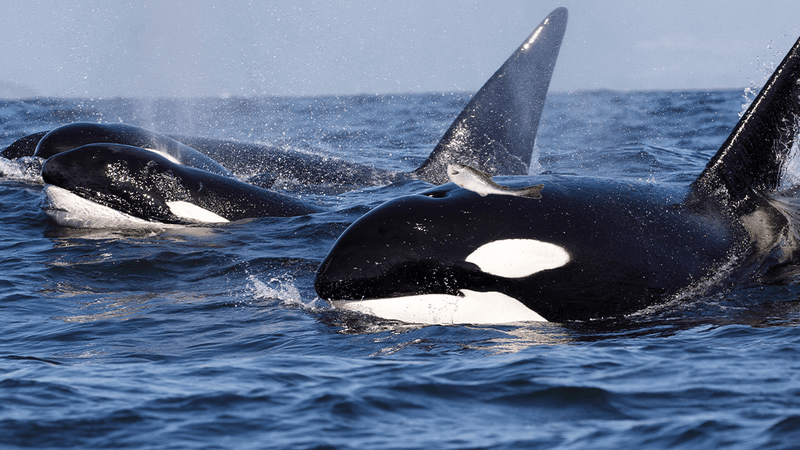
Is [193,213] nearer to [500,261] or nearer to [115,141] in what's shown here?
[115,141]

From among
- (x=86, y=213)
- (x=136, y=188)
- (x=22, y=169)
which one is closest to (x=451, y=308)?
(x=136, y=188)

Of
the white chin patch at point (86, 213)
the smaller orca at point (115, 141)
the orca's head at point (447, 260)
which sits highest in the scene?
the smaller orca at point (115, 141)

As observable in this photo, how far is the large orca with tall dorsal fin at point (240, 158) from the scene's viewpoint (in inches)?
Answer: 367

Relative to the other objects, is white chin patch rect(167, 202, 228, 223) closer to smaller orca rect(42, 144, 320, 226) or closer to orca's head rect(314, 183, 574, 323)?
smaller orca rect(42, 144, 320, 226)

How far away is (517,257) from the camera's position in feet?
18.4

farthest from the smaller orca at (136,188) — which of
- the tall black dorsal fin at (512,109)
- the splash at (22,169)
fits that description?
the tall black dorsal fin at (512,109)

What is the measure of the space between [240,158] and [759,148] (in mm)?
9047

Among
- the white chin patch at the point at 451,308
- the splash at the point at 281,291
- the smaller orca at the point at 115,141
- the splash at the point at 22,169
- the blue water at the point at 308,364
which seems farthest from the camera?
the splash at the point at 22,169

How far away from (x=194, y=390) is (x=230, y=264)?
374 cm

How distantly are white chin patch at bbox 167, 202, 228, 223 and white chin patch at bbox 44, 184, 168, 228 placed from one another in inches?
9.0

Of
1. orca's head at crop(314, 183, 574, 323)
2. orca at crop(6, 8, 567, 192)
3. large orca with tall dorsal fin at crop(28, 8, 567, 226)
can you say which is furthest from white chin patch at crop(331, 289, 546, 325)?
orca at crop(6, 8, 567, 192)

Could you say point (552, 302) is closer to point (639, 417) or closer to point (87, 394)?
point (639, 417)

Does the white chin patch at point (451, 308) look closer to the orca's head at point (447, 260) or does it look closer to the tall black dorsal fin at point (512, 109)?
the orca's head at point (447, 260)

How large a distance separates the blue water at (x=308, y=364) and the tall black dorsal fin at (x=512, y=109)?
3375 mm
